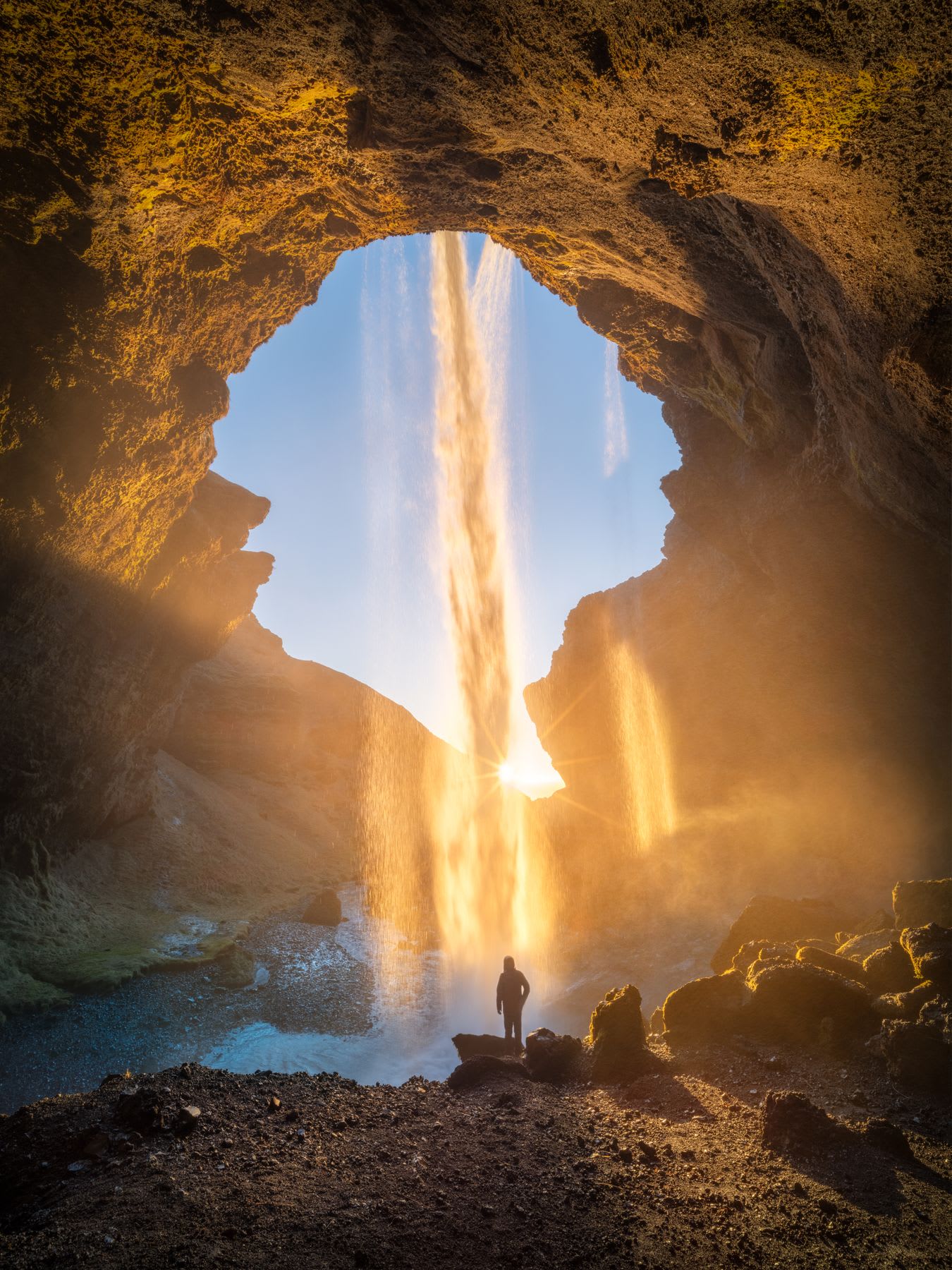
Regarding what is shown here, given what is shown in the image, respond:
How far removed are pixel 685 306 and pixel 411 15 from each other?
7405 millimetres

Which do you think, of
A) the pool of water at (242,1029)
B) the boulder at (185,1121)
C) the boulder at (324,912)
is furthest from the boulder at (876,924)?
the boulder at (324,912)

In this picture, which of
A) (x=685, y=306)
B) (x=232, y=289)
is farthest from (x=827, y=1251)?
(x=232, y=289)

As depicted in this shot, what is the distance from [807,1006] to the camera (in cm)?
761

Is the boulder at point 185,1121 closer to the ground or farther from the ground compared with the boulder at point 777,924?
farther from the ground

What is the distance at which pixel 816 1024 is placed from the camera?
24.6 ft

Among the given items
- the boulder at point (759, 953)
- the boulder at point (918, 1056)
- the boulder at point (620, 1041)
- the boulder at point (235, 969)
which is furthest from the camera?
the boulder at point (235, 969)

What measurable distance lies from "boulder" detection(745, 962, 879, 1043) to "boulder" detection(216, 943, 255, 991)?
15.1 m

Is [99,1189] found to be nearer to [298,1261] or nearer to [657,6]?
[298,1261]

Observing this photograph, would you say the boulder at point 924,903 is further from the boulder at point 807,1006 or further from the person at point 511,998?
the person at point 511,998

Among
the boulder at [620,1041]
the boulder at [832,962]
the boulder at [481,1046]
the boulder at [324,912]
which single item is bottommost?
the boulder at [324,912]

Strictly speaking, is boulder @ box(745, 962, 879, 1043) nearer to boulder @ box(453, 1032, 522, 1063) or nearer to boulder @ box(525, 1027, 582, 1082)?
boulder @ box(525, 1027, 582, 1082)

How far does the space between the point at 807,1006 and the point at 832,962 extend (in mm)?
1608

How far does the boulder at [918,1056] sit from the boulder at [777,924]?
611 centimetres

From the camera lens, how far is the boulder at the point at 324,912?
2600 cm
